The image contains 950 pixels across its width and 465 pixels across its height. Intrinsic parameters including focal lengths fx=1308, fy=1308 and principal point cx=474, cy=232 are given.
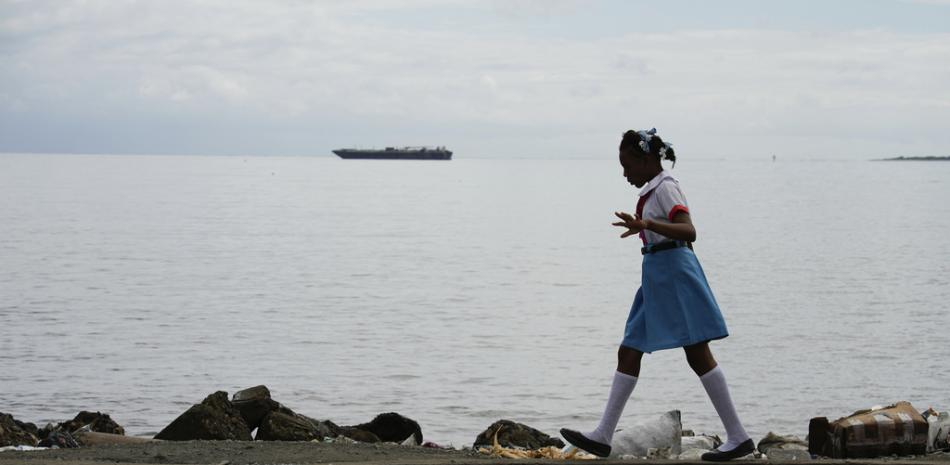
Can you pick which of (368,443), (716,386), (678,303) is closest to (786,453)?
(716,386)

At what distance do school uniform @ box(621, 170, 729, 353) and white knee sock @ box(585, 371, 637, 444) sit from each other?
10.9 inches

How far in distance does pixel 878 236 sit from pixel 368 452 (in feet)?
137

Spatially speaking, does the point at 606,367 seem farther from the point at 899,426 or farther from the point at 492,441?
the point at 899,426

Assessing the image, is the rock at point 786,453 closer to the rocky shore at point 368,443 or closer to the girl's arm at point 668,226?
the rocky shore at point 368,443

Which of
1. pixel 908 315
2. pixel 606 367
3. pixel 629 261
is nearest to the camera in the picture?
pixel 606 367

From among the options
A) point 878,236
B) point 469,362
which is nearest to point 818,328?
point 469,362

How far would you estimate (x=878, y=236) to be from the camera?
46.6 m

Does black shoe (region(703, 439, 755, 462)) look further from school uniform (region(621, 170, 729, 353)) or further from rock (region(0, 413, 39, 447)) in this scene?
rock (region(0, 413, 39, 447))

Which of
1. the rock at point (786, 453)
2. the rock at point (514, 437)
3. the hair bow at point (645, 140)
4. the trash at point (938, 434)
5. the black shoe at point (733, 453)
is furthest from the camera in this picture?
the rock at point (514, 437)

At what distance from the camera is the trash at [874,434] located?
7.61 m

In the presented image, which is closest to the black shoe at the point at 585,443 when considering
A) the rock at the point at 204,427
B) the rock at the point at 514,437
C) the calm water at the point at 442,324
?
the rock at the point at 514,437

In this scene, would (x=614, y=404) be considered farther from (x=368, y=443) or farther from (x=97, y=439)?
(x=97, y=439)

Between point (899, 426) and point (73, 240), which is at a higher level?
point (73, 240)

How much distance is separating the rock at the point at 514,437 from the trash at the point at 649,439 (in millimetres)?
1839
